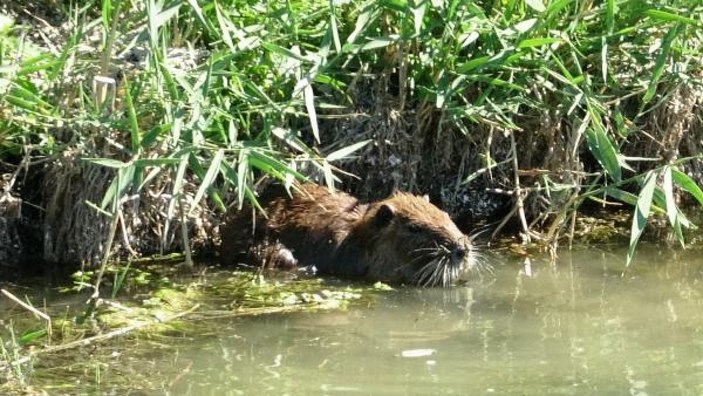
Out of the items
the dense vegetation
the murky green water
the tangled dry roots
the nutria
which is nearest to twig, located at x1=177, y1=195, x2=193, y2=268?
the dense vegetation

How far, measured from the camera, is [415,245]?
20.0 ft

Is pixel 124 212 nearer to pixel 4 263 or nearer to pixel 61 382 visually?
pixel 4 263

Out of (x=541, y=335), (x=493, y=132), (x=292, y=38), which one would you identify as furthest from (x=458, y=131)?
(x=541, y=335)

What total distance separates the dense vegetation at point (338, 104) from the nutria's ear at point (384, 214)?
29cm

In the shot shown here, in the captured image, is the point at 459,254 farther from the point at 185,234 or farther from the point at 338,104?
the point at 185,234

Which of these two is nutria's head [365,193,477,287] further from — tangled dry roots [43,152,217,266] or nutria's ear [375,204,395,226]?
tangled dry roots [43,152,217,266]

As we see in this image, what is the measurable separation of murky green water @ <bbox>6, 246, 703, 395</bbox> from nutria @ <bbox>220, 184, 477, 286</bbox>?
11.7 inches

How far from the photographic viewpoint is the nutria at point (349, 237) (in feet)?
19.6

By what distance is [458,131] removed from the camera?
6273 millimetres

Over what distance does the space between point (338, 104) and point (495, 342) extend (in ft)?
5.62

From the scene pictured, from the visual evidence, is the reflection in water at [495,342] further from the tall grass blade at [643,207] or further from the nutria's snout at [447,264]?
the tall grass blade at [643,207]

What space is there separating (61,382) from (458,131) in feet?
9.02

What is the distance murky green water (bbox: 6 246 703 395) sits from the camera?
4.20m

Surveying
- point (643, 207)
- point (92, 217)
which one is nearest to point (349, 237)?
point (92, 217)
